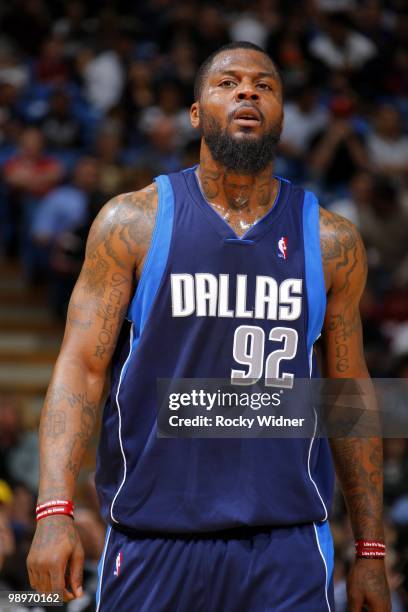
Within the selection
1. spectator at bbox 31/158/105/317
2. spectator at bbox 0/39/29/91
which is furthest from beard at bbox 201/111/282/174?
spectator at bbox 0/39/29/91

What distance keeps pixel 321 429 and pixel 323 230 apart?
2.14ft

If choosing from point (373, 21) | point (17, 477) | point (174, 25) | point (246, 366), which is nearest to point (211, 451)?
point (246, 366)

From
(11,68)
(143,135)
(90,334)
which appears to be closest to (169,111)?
(143,135)

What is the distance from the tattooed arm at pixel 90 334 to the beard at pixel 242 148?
26 cm

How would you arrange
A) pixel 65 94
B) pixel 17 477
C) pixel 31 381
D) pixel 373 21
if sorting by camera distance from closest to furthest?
pixel 17 477, pixel 31 381, pixel 65 94, pixel 373 21

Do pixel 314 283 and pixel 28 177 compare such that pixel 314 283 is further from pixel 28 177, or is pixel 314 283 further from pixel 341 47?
pixel 341 47

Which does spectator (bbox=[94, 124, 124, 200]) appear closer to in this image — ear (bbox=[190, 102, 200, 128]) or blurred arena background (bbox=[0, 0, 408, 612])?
blurred arena background (bbox=[0, 0, 408, 612])

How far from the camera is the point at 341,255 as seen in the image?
381 cm

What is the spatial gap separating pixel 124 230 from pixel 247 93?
60cm

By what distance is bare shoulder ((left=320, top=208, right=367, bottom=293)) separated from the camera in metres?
3.80

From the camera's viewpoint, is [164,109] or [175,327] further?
[164,109]

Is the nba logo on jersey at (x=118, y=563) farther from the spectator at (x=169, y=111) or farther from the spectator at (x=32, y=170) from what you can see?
the spectator at (x=169, y=111)

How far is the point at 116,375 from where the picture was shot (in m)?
3.74

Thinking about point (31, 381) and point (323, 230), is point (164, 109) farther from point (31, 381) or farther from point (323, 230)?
point (323, 230)
